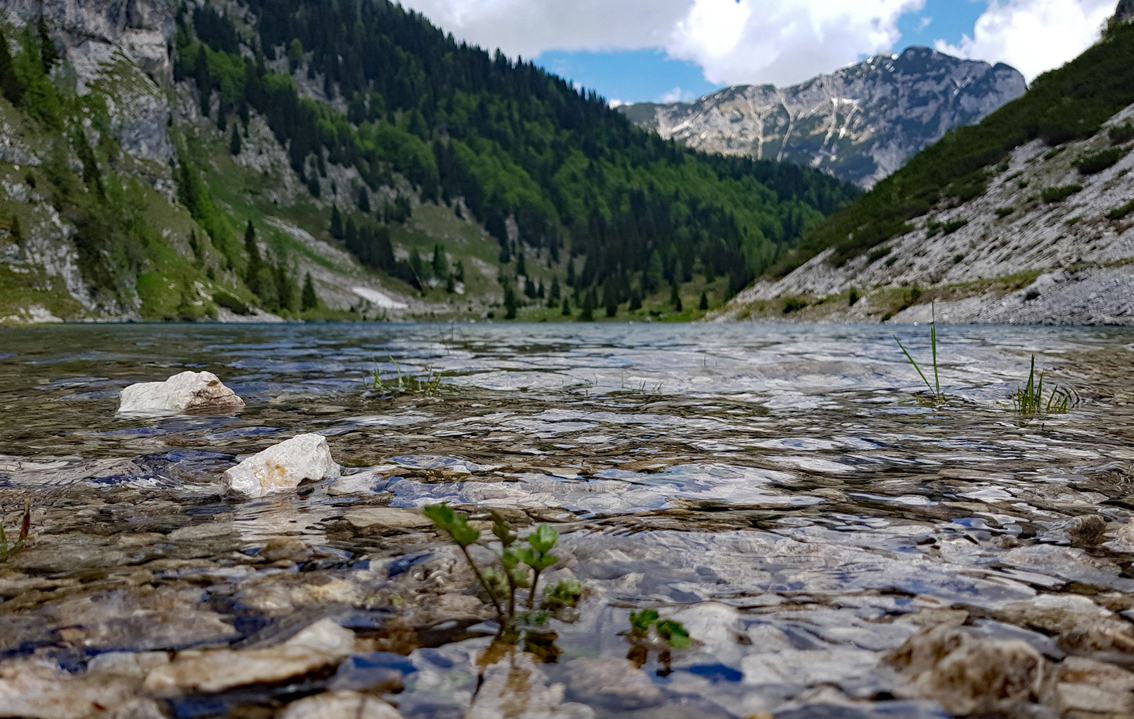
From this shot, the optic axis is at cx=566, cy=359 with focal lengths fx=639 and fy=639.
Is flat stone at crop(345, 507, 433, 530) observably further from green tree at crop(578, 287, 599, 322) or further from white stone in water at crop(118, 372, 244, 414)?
green tree at crop(578, 287, 599, 322)

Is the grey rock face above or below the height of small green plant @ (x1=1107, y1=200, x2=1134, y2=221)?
above

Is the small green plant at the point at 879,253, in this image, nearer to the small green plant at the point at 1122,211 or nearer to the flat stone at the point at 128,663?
the small green plant at the point at 1122,211

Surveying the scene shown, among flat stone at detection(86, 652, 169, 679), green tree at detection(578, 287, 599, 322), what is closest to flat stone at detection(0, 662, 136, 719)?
flat stone at detection(86, 652, 169, 679)

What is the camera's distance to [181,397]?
8.77 m

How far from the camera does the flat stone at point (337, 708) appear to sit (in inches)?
69.7

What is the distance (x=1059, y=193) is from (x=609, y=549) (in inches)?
2268

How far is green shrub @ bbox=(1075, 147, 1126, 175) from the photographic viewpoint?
46.0m

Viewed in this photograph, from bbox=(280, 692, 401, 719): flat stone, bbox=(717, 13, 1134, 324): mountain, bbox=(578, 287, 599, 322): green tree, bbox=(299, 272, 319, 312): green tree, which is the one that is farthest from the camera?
bbox=(578, 287, 599, 322): green tree

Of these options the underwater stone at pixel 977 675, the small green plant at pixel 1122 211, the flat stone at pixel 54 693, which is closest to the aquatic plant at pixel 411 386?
the flat stone at pixel 54 693

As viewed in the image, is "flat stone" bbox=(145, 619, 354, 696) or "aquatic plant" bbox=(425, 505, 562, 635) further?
"aquatic plant" bbox=(425, 505, 562, 635)

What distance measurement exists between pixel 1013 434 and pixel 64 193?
475ft

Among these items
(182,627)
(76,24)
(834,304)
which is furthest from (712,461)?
(76,24)

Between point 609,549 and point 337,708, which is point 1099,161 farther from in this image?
point 337,708

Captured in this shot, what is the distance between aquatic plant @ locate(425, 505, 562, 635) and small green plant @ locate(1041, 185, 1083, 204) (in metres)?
57.6
